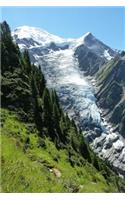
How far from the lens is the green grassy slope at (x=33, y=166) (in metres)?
29.5

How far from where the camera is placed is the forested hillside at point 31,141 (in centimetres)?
3369

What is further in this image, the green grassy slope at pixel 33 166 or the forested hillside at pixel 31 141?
the forested hillside at pixel 31 141

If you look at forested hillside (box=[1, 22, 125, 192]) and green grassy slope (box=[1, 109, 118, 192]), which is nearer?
green grassy slope (box=[1, 109, 118, 192])

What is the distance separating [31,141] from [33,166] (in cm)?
1541

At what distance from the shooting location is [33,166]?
3819 centimetres

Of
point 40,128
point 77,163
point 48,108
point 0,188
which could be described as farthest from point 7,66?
point 0,188

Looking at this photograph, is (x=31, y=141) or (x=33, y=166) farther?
(x=31, y=141)

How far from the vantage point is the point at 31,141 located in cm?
5353

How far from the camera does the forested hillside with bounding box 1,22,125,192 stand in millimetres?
33688

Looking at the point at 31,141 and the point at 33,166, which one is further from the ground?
the point at 33,166
